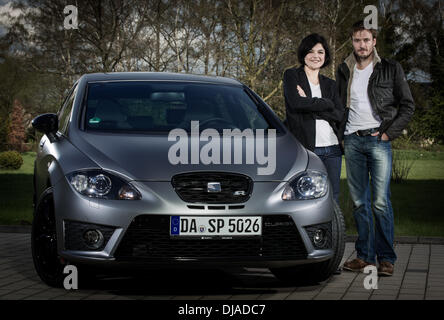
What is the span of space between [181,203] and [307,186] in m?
1.00

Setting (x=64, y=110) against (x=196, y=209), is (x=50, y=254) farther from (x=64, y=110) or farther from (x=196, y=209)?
(x=64, y=110)

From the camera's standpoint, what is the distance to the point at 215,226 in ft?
18.0

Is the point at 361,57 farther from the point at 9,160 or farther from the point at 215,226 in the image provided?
the point at 9,160

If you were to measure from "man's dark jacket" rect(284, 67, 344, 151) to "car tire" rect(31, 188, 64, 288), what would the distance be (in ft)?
7.42

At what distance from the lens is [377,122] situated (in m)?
6.88

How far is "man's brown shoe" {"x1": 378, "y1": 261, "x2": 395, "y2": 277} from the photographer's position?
22.3 feet

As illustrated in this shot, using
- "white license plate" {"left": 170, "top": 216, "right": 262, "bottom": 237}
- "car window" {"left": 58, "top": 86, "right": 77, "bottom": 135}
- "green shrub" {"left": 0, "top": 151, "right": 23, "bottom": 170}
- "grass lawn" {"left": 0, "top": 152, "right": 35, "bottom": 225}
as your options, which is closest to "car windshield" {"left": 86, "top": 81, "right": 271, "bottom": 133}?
"car window" {"left": 58, "top": 86, "right": 77, "bottom": 135}

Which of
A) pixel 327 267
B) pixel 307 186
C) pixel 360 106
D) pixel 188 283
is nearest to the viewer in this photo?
pixel 307 186

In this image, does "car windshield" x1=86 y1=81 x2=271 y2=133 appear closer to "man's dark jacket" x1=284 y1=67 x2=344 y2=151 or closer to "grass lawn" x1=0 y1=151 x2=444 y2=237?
"man's dark jacket" x1=284 y1=67 x2=344 y2=151

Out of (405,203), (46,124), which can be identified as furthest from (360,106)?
(405,203)

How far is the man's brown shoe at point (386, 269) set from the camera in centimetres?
679

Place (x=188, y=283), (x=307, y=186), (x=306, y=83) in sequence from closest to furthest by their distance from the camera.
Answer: (x=307, y=186) < (x=188, y=283) < (x=306, y=83)
